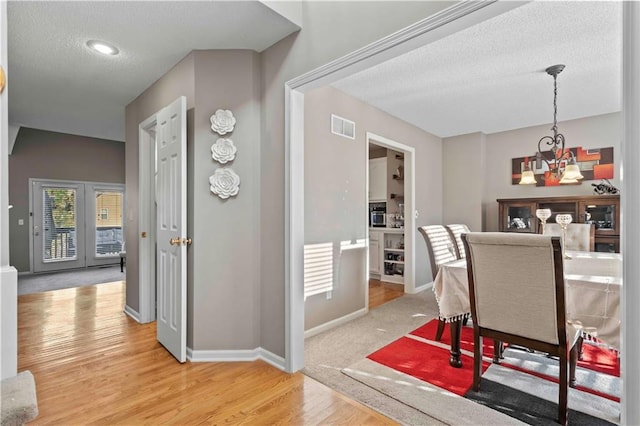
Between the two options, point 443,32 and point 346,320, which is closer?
point 443,32

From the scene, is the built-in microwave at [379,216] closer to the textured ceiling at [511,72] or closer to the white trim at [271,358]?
the textured ceiling at [511,72]

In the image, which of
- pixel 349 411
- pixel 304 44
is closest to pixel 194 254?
pixel 349 411

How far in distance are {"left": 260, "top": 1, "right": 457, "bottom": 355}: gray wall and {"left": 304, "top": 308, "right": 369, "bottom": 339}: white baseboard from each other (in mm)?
670

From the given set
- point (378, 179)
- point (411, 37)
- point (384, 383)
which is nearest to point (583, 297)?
point (384, 383)

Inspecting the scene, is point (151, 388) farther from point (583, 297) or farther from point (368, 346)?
point (583, 297)

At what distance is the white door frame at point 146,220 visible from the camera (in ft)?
11.5

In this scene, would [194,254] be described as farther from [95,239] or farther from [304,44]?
[95,239]

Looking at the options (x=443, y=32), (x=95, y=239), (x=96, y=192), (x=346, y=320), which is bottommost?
(x=346, y=320)

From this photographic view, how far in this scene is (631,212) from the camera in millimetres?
1069

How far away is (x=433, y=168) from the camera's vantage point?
5438mm

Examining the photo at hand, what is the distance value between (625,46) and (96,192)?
805 cm

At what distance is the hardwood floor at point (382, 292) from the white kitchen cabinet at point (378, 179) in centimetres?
145

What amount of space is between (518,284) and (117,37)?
3189 mm

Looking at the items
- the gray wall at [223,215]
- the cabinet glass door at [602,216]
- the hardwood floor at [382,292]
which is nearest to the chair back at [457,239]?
the hardwood floor at [382,292]
